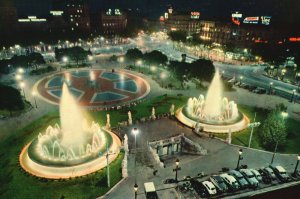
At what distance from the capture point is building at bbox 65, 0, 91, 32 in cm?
16712

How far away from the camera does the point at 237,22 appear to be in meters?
119

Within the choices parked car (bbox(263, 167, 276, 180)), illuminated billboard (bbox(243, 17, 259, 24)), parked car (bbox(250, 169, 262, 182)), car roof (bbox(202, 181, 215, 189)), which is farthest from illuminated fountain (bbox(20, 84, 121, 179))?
illuminated billboard (bbox(243, 17, 259, 24))

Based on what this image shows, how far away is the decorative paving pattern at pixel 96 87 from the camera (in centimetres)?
5922

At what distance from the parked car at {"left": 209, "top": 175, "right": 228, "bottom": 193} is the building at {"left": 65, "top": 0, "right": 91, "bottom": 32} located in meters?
157

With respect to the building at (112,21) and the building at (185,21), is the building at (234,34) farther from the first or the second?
the building at (112,21)

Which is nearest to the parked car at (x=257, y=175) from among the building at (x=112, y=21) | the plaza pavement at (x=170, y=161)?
the plaza pavement at (x=170, y=161)

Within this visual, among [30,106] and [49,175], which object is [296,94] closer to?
[49,175]

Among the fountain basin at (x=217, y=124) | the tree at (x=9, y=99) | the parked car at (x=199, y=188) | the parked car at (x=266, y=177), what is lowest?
the parked car at (x=199, y=188)

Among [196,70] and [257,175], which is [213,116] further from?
[196,70]

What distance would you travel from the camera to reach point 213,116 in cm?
4700

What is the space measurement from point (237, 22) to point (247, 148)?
9770cm

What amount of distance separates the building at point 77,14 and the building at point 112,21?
45.0 ft

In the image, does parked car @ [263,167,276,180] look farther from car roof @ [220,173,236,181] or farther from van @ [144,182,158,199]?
van @ [144,182,158,199]

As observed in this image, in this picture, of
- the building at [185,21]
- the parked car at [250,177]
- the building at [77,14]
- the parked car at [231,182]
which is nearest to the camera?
the parked car at [231,182]
